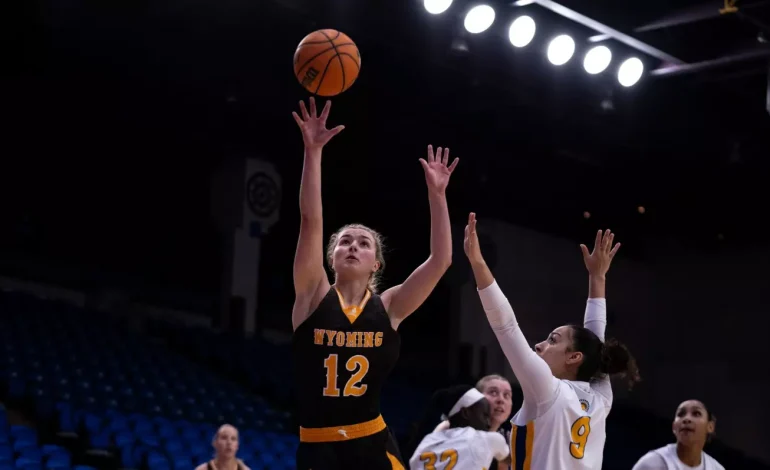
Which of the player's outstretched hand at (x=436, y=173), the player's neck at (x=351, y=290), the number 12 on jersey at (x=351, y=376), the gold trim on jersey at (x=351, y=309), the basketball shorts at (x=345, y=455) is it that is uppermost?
the player's outstretched hand at (x=436, y=173)

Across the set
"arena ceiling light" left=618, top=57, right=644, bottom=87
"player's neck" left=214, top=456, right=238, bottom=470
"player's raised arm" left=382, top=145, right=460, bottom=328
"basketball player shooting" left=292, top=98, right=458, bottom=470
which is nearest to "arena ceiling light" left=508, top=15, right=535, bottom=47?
"arena ceiling light" left=618, top=57, right=644, bottom=87

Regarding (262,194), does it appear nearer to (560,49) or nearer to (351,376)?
(560,49)

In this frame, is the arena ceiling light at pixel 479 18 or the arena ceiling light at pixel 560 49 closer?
the arena ceiling light at pixel 479 18

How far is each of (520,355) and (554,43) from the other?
23.5 ft

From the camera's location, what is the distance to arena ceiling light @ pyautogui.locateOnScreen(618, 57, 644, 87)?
1077 centimetres

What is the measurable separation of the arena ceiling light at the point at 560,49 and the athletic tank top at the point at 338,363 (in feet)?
23.5

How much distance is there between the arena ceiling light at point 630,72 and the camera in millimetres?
10766

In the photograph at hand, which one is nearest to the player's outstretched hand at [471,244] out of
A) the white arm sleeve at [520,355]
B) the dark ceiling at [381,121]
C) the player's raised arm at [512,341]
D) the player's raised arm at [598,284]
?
the player's raised arm at [512,341]

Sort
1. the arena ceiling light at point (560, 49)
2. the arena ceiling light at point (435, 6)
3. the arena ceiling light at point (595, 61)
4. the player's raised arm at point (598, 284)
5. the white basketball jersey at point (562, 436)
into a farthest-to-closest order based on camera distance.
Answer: the arena ceiling light at point (595, 61) < the arena ceiling light at point (560, 49) < the arena ceiling light at point (435, 6) < the player's raised arm at point (598, 284) < the white basketball jersey at point (562, 436)

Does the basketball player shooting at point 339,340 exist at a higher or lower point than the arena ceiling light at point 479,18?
lower

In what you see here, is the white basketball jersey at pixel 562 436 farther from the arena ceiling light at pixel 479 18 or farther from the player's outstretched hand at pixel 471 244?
the arena ceiling light at pixel 479 18

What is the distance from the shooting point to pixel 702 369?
63.2ft

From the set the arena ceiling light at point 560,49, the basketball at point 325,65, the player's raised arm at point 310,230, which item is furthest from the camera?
the arena ceiling light at point 560,49

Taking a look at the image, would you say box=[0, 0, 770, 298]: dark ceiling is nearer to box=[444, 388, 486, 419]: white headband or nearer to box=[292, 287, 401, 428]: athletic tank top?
box=[444, 388, 486, 419]: white headband
